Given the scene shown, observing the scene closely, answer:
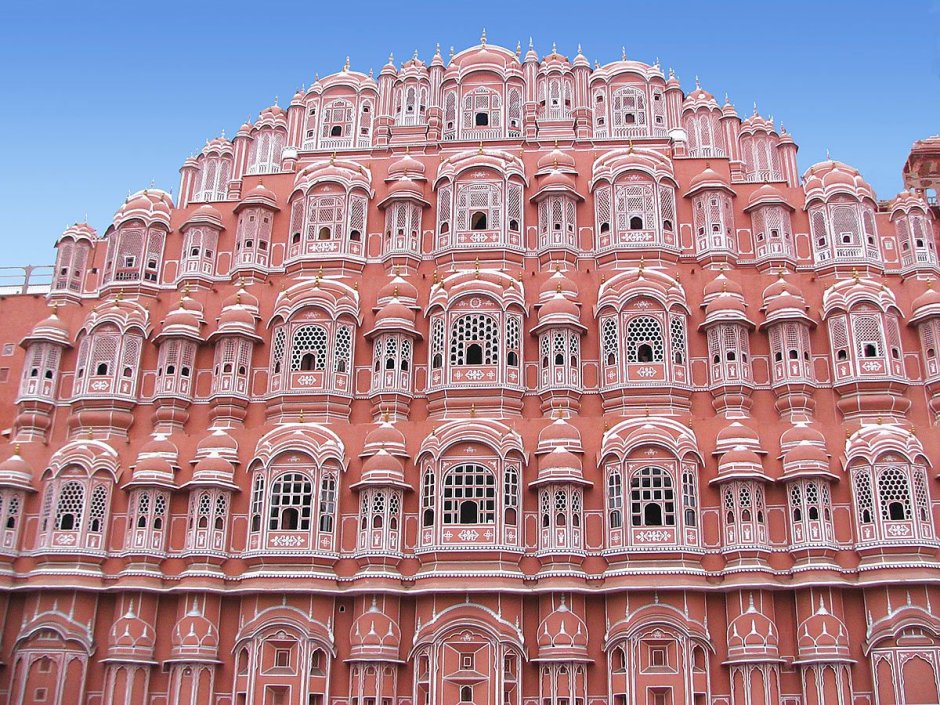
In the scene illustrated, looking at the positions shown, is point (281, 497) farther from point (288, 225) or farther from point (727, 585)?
point (727, 585)

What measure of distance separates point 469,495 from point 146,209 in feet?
58.2

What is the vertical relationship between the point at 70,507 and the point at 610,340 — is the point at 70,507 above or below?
below

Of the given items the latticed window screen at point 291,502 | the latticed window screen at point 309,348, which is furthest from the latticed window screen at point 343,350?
the latticed window screen at point 291,502

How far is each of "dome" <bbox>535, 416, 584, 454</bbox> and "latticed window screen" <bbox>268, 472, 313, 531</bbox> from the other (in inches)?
294

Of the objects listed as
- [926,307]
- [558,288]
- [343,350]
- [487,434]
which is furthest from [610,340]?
[926,307]

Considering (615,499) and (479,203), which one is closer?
(615,499)

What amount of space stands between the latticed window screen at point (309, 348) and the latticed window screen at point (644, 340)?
34.1 ft

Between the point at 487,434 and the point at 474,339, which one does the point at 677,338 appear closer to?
the point at 474,339

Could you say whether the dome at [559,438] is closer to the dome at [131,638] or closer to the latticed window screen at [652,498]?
the latticed window screen at [652,498]

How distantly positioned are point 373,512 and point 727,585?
10826 mm

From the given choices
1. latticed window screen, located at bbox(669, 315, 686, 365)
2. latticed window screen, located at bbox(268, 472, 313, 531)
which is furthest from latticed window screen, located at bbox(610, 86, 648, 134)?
latticed window screen, located at bbox(268, 472, 313, 531)

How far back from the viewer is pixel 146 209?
128 feet

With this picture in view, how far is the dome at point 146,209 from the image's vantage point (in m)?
38.9

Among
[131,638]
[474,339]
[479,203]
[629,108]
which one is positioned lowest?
[131,638]
